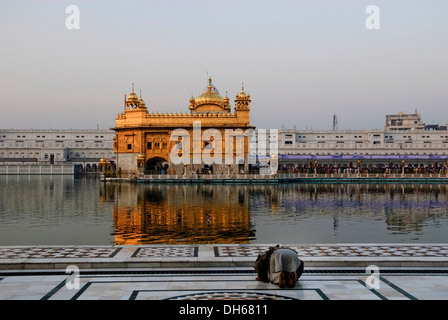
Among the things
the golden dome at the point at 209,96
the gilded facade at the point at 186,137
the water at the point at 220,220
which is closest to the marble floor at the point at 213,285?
the water at the point at 220,220

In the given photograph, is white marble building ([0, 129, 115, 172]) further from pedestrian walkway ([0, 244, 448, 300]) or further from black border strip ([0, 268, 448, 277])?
black border strip ([0, 268, 448, 277])

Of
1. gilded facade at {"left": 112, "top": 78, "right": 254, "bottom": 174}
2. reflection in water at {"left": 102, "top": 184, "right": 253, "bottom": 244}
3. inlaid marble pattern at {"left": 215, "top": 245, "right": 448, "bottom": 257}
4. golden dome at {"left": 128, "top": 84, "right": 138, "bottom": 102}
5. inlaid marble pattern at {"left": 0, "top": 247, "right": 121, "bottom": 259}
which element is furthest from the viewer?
golden dome at {"left": 128, "top": 84, "right": 138, "bottom": 102}

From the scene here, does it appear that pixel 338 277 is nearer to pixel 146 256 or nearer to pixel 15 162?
pixel 146 256

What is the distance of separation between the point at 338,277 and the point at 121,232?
33.0ft

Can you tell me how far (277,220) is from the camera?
22.3 metres

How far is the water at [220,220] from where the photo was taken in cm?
1728

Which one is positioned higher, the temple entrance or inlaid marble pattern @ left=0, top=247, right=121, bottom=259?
the temple entrance

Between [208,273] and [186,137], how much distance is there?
4653 centimetres

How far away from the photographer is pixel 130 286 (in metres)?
9.63

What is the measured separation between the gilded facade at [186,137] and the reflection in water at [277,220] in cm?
2357

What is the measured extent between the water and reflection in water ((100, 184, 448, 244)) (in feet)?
0.11

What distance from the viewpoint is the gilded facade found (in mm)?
56094

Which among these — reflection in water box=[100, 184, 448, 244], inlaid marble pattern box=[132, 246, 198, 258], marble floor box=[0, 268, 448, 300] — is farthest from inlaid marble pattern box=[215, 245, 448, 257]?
reflection in water box=[100, 184, 448, 244]
